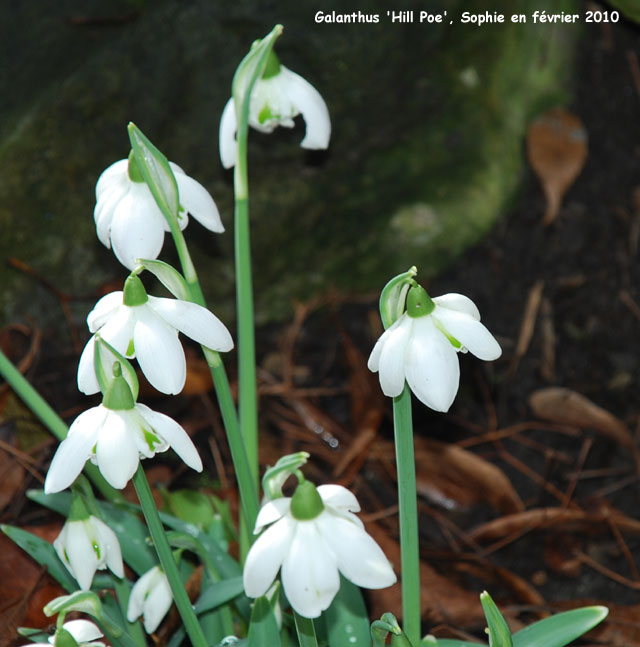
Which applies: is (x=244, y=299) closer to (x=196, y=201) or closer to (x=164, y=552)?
(x=196, y=201)

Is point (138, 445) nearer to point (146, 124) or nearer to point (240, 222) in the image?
point (240, 222)

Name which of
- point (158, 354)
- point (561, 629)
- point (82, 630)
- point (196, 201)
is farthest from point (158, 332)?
point (561, 629)

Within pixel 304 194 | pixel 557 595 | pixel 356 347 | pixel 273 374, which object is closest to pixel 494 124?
pixel 304 194

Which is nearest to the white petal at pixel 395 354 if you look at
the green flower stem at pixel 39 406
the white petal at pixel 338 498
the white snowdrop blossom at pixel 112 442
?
the white petal at pixel 338 498

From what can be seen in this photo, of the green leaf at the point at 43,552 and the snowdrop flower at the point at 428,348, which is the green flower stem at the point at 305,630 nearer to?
the snowdrop flower at the point at 428,348

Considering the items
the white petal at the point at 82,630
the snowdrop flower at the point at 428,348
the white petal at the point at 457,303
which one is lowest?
the white petal at the point at 82,630

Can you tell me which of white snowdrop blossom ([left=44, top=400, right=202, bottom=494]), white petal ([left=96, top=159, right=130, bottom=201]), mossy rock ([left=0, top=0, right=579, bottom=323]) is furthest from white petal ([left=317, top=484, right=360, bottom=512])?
mossy rock ([left=0, top=0, right=579, bottom=323])
